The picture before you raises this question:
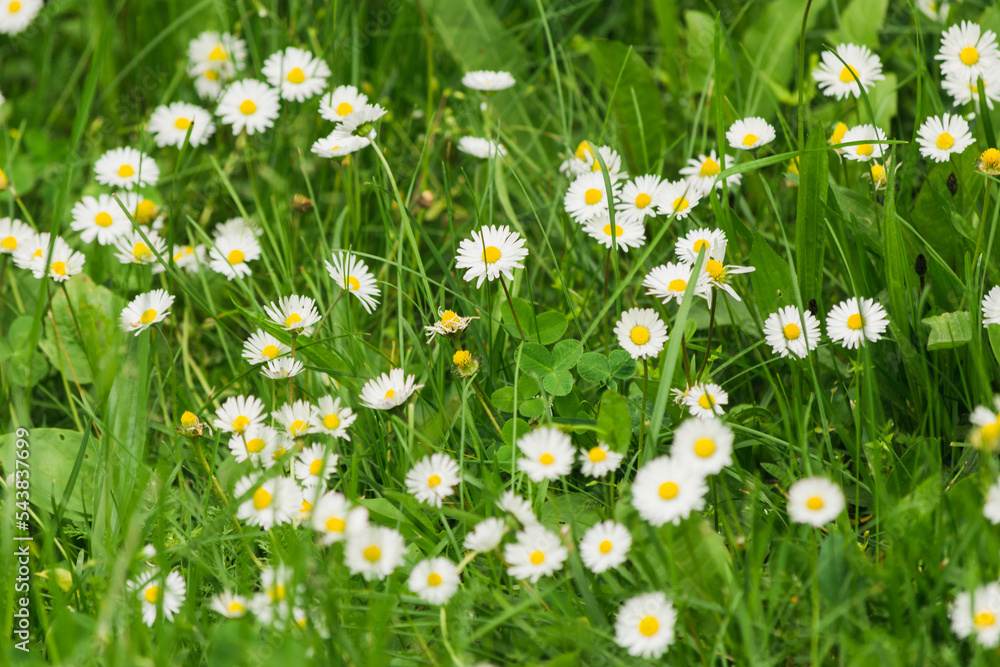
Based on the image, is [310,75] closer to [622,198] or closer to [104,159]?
[104,159]

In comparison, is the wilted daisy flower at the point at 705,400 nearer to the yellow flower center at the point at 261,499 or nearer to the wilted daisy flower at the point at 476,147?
the yellow flower center at the point at 261,499

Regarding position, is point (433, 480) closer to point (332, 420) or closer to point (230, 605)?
point (332, 420)

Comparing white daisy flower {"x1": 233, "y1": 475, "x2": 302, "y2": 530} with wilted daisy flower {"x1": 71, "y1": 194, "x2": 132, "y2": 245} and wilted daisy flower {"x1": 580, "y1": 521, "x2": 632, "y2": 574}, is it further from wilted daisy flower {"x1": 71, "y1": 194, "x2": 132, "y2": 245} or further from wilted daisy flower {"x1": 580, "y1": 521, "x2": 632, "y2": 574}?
wilted daisy flower {"x1": 71, "y1": 194, "x2": 132, "y2": 245}

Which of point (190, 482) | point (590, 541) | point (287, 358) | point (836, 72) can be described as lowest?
point (590, 541)

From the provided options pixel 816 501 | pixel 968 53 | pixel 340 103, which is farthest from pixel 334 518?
pixel 968 53

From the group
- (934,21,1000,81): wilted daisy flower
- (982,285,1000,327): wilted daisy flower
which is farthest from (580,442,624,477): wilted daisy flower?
(934,21,1000,81): wilted daisy flower

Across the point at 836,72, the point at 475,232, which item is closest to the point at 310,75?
the point at 475,232
